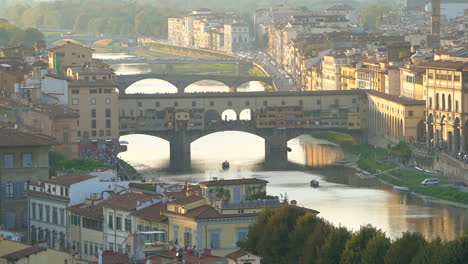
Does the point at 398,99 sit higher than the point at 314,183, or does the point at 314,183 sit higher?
the point at 398,99

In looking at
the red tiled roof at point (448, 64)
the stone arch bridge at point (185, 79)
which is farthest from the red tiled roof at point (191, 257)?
the stone arch bridge at point (185, 79)

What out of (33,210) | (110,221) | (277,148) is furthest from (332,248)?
(277,148)

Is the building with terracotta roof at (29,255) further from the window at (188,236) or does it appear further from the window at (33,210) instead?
the window at (33,210)

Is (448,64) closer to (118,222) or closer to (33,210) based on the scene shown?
(33,210)

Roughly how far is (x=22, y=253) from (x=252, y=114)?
4001 cm

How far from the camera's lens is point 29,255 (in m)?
24.4

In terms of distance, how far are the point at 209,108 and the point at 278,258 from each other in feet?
120

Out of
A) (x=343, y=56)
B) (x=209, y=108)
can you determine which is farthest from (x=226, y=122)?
(x=343, y=56)

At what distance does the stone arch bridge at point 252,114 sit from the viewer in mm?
62625

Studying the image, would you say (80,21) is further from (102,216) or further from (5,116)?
(102,216)

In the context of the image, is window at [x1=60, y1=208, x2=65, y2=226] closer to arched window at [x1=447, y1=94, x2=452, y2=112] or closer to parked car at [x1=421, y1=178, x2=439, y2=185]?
parked car at [x1=421, y1=178, x2=439, y2=185]

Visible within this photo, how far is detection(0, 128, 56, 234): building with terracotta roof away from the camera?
33281 mm

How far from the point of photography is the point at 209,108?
64875 millimetres

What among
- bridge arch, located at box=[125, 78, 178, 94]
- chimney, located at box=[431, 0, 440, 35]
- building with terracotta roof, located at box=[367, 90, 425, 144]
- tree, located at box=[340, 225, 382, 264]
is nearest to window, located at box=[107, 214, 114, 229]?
tree, located at box=[340, 225, 382, 264]
